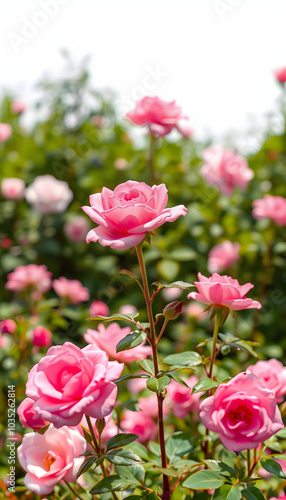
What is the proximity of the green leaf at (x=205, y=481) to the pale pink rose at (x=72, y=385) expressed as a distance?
15 cm

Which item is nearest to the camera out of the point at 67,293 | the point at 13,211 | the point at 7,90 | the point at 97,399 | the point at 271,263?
the point at 97,399

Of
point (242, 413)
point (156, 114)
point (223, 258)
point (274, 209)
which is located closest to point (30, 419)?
point (242, 413)

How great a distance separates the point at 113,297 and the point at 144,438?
49.5 inches

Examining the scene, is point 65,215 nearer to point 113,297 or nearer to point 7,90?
point 113,297

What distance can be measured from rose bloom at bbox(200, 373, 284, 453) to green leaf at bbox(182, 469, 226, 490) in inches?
1.9

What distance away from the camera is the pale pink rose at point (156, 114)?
1251mm

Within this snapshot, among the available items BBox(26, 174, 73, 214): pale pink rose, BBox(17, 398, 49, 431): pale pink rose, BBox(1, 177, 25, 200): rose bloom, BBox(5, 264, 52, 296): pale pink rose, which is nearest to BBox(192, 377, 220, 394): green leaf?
BBox(17, 398, 49, 431): pale pink rose

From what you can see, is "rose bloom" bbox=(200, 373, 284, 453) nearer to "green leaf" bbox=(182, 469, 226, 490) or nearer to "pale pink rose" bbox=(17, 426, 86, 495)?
"green leaf" bbox=(182, 469, 226, 490)

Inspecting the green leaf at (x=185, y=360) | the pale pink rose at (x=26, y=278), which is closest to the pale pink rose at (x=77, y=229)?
the pale pink rose at (x=26, y=278)

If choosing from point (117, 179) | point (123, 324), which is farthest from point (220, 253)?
point (117, 179)

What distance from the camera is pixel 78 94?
2877 millimetres

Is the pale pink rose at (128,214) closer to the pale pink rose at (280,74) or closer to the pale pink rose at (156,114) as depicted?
the pale pink rose at (156,114)

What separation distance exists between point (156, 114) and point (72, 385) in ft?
2.74

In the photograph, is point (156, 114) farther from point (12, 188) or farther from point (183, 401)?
point (12, 188)
